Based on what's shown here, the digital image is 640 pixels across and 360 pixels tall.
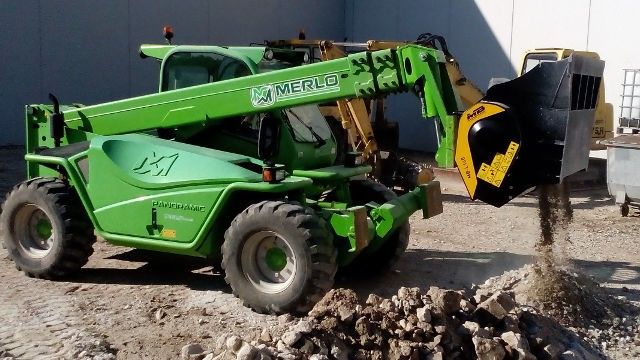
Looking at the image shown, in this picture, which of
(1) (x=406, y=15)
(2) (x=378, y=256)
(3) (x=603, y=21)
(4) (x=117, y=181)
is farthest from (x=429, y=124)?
(4) (x=117, y=181)

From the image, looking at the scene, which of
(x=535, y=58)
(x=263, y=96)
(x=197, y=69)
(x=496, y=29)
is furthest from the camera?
(x=496, y=29)

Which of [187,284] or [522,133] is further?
[187,284]

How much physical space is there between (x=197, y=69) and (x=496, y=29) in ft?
37.0

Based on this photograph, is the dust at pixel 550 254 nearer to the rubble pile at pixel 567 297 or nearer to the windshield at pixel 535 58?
the rubble pile at pixel 567 297

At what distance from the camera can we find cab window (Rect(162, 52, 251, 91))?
7148 mm

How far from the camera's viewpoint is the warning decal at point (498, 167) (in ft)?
18.3

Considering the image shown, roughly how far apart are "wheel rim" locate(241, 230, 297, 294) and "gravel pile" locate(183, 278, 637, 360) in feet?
2.92

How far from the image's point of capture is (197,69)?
23.9 feet

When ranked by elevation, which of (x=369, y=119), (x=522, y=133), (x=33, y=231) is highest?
(x=522, y=133)

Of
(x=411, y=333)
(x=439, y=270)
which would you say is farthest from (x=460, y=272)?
(x=411, y=333)

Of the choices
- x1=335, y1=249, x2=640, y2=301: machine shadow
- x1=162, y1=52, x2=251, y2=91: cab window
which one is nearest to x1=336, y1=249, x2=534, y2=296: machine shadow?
x1=335, y1=249, x2=640, y2=301: machine shadow

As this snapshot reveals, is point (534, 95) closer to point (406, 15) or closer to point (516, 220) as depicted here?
point (516, 220)

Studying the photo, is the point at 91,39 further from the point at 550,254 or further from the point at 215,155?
the point at 550,254

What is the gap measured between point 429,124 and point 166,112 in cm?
1199
